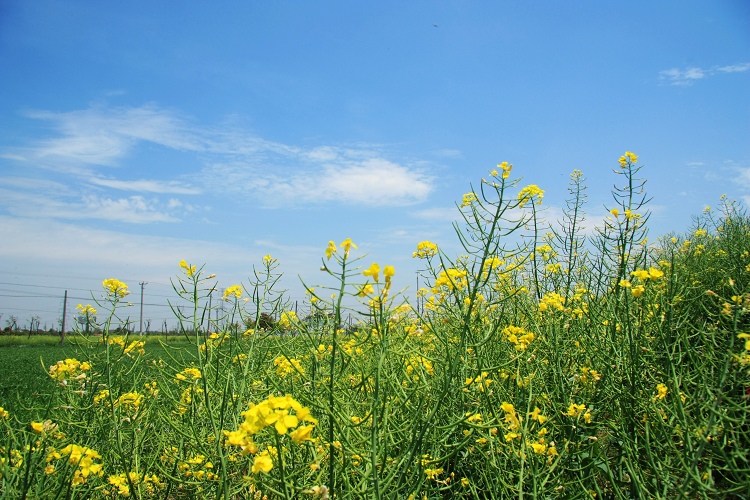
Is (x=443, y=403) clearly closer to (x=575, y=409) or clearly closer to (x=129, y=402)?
(x=575, y=409)

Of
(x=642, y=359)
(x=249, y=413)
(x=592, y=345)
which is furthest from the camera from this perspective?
(x=592, y=345)

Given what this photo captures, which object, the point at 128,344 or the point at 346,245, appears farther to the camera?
the point at 128,344

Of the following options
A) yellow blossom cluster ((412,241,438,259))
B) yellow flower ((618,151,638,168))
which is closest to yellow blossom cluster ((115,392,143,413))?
yellow blossom cluster ((412,241,438,259))

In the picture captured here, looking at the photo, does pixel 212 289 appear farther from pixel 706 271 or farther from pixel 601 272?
pixel 706 271

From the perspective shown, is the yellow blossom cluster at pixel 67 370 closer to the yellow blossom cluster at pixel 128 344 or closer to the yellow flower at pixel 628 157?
the yellow blossom cluster at pixel 128 344

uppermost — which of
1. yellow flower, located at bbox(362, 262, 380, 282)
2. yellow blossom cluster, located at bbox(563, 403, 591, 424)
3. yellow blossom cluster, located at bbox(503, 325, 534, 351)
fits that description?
yellow flower, located at bbox(362, 262, 380, 282)

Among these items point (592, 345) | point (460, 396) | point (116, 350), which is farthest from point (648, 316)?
point (116, 350)

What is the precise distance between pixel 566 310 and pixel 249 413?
2.44 meters

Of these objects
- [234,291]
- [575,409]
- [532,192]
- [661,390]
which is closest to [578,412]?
[575,409]

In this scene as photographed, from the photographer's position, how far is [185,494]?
212 centimetres

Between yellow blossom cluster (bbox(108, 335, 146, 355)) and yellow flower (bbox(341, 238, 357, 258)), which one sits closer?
yellow flower (bbox(341, 238, 357, 258))

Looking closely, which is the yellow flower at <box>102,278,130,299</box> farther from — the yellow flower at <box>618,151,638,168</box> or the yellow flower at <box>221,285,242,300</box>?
the yellow flower at <box>618,151,638,168</box>

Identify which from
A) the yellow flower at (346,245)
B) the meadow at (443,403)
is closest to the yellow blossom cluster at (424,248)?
the meadow at (443,403)

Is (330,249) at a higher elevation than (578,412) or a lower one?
higher
